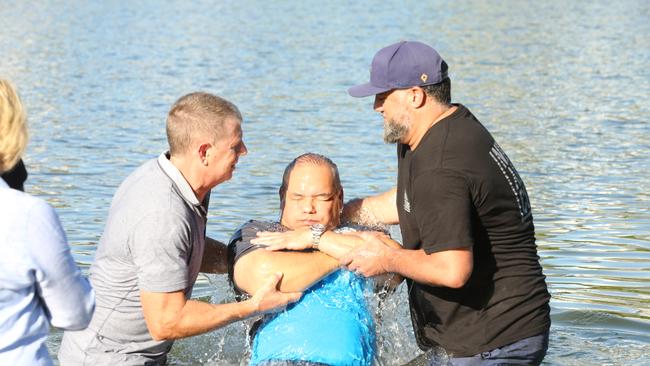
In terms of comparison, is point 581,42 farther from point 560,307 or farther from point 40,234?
point 40,234

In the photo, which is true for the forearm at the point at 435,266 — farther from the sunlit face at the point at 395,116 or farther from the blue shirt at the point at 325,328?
the sunlit face at the point at 395,116

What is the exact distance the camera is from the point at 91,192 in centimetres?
1352

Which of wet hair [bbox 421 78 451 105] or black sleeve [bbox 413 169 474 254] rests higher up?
wet hair [bbox 421 78 451 105]

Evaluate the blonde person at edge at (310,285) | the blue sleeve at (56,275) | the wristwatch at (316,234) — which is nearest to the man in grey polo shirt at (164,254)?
the blonde person at edge at (310,285)

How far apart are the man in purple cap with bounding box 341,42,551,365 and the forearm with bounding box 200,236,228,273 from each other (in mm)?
850

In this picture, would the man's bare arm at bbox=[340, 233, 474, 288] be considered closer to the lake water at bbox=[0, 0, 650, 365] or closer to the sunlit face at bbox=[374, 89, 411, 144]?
the sunlit face at bbox=[374, 89, 411, 144]

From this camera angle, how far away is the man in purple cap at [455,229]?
18.7 feet

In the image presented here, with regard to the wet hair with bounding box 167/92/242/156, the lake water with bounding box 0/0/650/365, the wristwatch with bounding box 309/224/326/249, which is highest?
the wet hair with bounding box 167/92/242/156

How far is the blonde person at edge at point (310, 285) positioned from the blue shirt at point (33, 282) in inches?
66.3

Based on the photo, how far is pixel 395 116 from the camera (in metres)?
6.09

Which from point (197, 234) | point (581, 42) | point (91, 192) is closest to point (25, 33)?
point (581, 42)

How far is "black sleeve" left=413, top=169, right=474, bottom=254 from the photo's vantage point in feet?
18.4

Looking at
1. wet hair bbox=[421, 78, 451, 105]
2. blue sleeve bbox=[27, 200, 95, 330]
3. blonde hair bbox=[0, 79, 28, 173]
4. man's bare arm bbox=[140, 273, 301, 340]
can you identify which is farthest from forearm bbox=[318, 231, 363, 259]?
blonde hair bbox=[0, 79, 28, 173]

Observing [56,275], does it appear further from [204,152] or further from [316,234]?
[316,234]
